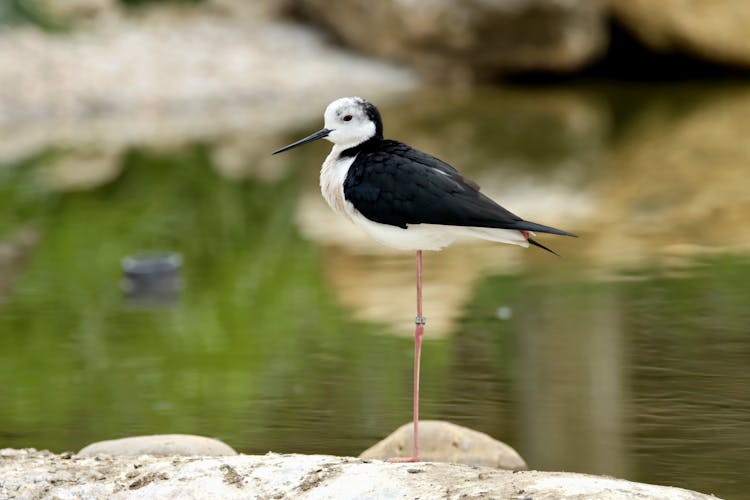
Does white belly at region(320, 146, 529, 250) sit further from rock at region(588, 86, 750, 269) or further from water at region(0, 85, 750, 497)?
rock at region(588, 86, 750, 269)

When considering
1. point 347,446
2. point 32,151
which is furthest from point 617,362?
point 32,151

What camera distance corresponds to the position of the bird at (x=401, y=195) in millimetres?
4203

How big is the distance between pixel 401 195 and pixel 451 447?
868mm

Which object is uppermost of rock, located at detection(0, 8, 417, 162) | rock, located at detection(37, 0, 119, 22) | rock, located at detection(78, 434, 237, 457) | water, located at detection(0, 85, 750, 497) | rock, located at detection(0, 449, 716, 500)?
rock, located at detection(37, 0, 119, 22)

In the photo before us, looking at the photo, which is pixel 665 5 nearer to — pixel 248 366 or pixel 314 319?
pixel 314 319

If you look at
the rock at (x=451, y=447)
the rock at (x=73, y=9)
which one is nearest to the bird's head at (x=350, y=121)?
the rock at (x=451, y=447)

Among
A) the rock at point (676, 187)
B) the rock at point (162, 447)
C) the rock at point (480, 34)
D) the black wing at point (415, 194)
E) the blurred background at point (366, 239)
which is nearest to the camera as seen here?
the black wing at point (415, 194)

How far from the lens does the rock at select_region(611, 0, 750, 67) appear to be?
14195 mm

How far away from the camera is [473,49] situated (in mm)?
14828

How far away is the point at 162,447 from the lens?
15.1 ft

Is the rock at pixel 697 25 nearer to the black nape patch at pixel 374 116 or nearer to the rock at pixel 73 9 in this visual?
the rock at pixel 73 9

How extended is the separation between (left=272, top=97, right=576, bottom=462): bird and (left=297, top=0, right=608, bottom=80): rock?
10.2 metres

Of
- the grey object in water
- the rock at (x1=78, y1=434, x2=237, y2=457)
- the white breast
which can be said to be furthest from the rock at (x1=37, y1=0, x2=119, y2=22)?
the white breast

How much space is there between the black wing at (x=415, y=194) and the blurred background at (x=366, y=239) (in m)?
1.03
